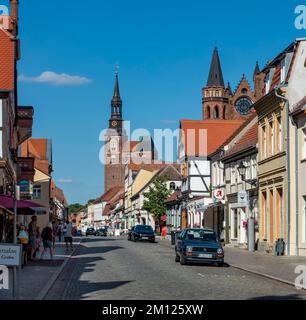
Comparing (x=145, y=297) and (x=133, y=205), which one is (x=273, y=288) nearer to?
(x=145, y=297)

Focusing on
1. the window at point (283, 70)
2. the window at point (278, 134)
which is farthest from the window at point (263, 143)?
the window at point (283, 70)

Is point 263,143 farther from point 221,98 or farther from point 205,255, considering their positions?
point 221,98

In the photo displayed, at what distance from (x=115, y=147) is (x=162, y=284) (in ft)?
565

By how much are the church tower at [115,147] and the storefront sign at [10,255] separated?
565 ft

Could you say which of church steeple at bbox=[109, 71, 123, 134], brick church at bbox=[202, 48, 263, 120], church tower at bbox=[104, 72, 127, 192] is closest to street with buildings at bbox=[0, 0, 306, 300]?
brick church at bbox=[202, 48, 263, 120]

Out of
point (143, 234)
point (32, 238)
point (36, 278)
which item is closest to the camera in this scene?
point (36, 278)

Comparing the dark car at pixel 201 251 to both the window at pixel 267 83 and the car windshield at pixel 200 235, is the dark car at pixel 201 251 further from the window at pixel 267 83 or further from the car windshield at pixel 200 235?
the window at pixel 267 83

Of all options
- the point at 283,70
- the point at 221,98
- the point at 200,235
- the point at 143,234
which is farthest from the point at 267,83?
the point at 221,98

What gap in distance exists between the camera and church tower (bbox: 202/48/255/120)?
146 m

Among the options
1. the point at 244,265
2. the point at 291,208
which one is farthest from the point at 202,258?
the point at 291,208

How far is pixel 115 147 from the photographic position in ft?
631

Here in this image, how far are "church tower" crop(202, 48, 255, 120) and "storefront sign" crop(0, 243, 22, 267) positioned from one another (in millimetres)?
130869

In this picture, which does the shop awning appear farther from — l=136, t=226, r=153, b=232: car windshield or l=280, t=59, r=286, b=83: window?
l=136, t=226, r=153, b=232: car windshield

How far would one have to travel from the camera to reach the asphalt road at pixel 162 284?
17.5 metres
